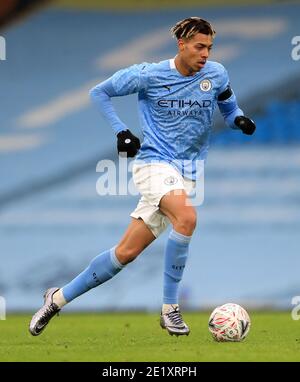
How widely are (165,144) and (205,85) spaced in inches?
19.2

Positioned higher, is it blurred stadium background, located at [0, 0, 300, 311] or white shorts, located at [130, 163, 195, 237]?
blurred stadium background, located at [0, 0, 300, 311]

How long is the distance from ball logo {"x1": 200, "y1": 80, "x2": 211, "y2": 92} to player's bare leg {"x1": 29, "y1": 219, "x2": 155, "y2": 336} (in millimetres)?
995

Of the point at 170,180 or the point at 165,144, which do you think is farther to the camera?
the point at 165,144

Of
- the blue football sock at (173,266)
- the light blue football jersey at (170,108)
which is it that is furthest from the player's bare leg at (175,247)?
the light blue football jersey at (170,108)

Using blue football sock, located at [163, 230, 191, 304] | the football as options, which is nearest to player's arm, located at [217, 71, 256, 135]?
blue football sock, located at [163, 230, 191, 304]

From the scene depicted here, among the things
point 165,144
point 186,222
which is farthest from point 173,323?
point 165,144

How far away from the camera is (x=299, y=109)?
15586mm

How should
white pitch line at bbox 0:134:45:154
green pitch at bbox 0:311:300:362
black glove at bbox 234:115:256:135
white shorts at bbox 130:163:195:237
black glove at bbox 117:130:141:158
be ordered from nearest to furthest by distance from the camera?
green pitch at bbox 0:311:300:362 < black glove at bbox 117:130:141:158 < white shorts at bbox 130:163:195:237 < black glove at bbox 234:115:256:135 < white pitch line at bbox 0:134:45:154

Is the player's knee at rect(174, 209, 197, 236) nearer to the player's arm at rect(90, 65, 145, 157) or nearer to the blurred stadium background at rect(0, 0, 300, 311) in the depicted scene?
the player's arm at rect(90, 65, 145, 157)

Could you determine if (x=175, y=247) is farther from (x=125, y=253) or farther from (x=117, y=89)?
(x=117, y=89)

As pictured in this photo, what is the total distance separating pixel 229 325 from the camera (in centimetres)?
702

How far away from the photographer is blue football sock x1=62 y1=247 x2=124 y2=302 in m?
7.33

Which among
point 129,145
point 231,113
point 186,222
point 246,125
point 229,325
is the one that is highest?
point 231,113
